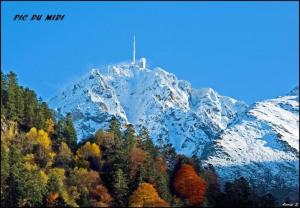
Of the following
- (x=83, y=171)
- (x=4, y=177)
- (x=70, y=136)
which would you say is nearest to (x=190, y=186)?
(x=83, y=171)

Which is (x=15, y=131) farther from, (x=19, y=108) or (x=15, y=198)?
(x=15, y=198)

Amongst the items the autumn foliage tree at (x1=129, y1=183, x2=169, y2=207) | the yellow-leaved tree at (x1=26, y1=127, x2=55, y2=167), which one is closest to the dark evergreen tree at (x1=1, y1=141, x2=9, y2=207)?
the yellow-leaved tree at (x1=26, y1=127, x2=55, y2=167)

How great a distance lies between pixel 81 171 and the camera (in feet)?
558

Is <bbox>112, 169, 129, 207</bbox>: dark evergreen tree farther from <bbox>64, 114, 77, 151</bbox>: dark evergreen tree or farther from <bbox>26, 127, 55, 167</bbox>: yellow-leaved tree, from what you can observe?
<bbox>64, 114, 77, 151</bbox>: dark evergreen tree

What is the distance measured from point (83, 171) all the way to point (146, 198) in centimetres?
1493

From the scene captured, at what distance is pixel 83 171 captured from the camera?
17000 cm

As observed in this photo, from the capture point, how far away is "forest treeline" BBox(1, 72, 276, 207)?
163000 millimetres

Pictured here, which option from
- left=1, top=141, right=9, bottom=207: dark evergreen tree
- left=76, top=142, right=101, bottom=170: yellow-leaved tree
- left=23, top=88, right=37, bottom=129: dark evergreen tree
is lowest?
left=1, top=141, right=9, bottom=207: dark evergreen tree

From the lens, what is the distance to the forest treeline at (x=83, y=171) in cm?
16300

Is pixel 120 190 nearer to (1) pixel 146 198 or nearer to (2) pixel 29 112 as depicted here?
(1) pixel 146 198

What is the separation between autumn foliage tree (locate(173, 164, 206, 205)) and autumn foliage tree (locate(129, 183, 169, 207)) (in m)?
10.7

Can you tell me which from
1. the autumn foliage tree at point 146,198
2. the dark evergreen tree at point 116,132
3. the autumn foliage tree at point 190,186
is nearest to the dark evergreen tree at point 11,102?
the dark evergreen tree at point 116,132

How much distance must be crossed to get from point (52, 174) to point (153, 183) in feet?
69.7

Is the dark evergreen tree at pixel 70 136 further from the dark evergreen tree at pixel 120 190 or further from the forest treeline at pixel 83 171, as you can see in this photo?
the dark evergreen tree at pixel 120 190
